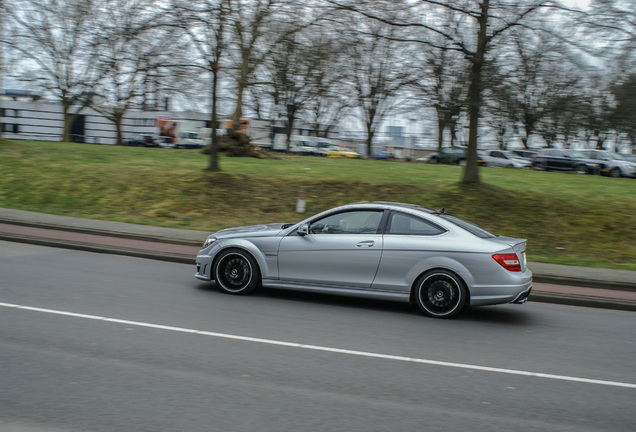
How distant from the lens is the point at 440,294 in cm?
801

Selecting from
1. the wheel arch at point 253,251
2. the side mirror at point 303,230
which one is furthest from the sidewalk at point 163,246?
the side mirror at point 303,230

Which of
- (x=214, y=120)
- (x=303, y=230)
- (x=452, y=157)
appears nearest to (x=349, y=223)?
(x=303, y=230)

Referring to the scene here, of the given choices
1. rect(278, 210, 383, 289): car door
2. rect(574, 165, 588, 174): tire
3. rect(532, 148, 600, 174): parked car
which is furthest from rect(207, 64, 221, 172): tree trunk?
rect(574, 165, 588, 174): tire

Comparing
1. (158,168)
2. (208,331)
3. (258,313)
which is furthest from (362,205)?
(158,168)

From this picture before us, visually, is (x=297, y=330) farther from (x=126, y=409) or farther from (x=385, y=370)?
(x=126, y=409)

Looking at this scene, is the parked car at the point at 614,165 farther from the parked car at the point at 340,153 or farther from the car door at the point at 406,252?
the car door at the point at 406,252

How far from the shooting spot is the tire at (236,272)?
866 cm

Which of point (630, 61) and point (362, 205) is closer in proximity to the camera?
point (362, 205)

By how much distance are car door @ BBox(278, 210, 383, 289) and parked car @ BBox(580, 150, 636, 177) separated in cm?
3083

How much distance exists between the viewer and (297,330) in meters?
6.95

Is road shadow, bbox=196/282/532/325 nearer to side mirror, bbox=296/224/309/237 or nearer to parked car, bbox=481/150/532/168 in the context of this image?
side mirror, bbox=296/224/309/237

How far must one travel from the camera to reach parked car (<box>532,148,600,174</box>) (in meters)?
35.6

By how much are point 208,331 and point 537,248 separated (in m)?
9.53

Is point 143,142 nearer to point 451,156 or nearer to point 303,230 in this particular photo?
point 451,156
